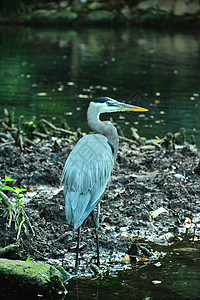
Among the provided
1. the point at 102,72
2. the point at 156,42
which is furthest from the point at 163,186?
the point at 156,42

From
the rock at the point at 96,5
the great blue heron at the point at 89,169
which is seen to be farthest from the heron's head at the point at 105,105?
the rock at the point at 96,5

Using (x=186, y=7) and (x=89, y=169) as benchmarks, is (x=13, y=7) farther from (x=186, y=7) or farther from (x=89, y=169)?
(x=89, y=169)

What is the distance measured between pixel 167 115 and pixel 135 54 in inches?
468

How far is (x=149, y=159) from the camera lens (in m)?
8.70

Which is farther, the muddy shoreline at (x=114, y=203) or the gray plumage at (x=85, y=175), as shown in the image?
the muddy shoreline at (x=114, y=203)

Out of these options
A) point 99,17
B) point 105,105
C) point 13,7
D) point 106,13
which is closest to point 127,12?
point 106,13

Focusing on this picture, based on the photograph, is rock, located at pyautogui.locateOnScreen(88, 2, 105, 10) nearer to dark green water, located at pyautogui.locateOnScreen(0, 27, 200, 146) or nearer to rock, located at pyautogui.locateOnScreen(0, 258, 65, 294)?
dark green water, located at pyautogui.locateOnScreen(0, 27, 200, 146)

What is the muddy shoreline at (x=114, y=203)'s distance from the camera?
19.4ft

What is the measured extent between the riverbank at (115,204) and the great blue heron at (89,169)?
1.32 ft

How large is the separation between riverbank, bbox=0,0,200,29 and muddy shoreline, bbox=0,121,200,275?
1114 inches

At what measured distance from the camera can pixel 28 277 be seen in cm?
498

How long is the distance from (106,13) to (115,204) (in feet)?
102

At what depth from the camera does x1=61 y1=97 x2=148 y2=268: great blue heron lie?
553 cm

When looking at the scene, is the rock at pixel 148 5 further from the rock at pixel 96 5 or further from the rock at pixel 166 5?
the rock at pixel 96 5
